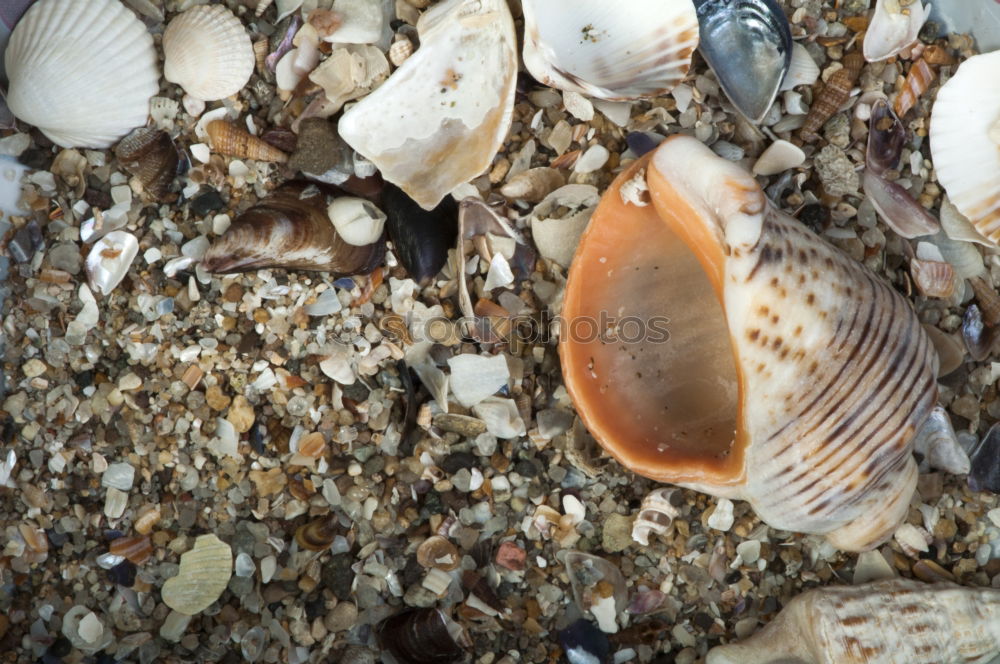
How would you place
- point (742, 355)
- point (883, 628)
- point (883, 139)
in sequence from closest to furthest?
Result: point (742, 355) → point (883, 628) → point (883, 139)

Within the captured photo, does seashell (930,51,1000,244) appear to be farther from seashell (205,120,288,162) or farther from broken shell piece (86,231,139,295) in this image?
broken shell piece (86,231,139,295)

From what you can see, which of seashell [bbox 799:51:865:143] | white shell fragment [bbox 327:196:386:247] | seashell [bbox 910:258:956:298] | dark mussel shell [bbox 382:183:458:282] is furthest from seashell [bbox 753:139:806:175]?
white shell fragment [bbox 327:196:386:247]

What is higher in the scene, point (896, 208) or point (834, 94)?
point (834, 94)

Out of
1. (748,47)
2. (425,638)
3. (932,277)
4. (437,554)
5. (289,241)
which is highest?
(748,47)

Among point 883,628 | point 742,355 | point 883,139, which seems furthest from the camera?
point 883,139

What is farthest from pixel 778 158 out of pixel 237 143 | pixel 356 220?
pixel 237 143

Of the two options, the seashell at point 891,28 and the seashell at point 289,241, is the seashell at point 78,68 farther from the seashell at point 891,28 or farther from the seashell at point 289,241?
the seashell at point 891,28

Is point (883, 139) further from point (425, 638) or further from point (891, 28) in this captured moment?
point (425, 638)
